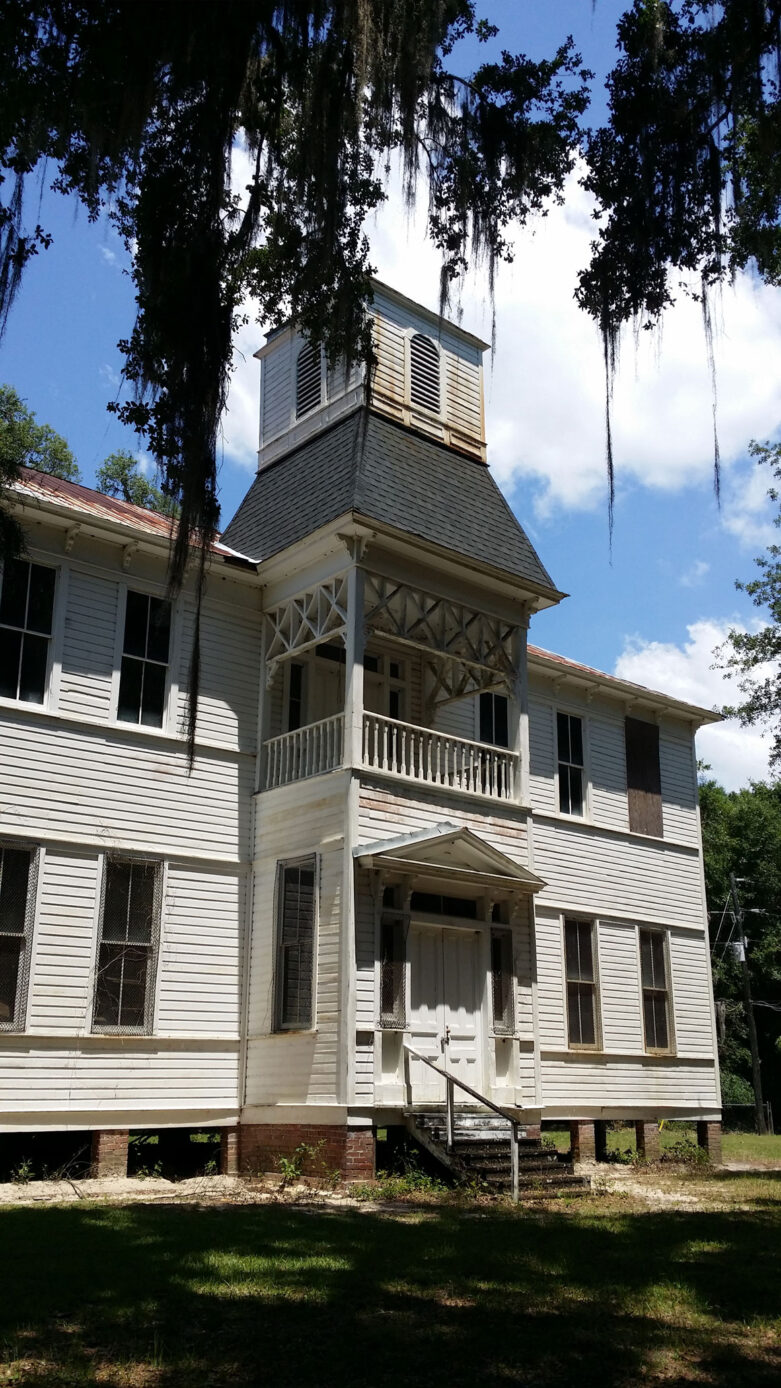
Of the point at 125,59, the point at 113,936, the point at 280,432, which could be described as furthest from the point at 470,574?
the point at 125,59

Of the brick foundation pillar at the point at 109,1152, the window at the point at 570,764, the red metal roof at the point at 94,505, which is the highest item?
the red metal roof at the point at 94,505

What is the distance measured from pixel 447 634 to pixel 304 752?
2.89 metres

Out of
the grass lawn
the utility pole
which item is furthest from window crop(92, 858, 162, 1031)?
the utility pole

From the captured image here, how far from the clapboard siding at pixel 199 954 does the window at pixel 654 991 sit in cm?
794

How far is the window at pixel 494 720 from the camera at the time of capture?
19.5 meters

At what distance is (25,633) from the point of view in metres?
14.7

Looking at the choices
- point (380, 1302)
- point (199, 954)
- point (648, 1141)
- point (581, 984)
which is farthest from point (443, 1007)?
point (380, 1302)

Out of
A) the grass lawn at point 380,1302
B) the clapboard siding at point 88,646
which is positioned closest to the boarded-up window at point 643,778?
the clapboard siding at point 88,646

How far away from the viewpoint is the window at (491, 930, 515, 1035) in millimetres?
16234

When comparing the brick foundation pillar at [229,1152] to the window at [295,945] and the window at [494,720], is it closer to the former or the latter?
the window at [295,945]

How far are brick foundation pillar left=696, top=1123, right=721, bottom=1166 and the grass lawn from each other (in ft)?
34.5

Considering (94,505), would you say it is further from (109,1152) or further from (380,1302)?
(380,1302)

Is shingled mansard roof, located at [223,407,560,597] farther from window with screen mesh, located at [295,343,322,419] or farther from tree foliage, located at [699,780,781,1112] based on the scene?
tree foliage, located at [699,780,781,1112]

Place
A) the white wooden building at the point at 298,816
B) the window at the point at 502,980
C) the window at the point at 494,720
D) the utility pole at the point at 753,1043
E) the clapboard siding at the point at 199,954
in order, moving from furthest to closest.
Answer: the utility pole at the point at 753,1043
the window at the point at 494,720
the window at the point at 502,980
the clapboard siding at the point at 199,954
the white wooden building at the point at 298,816
